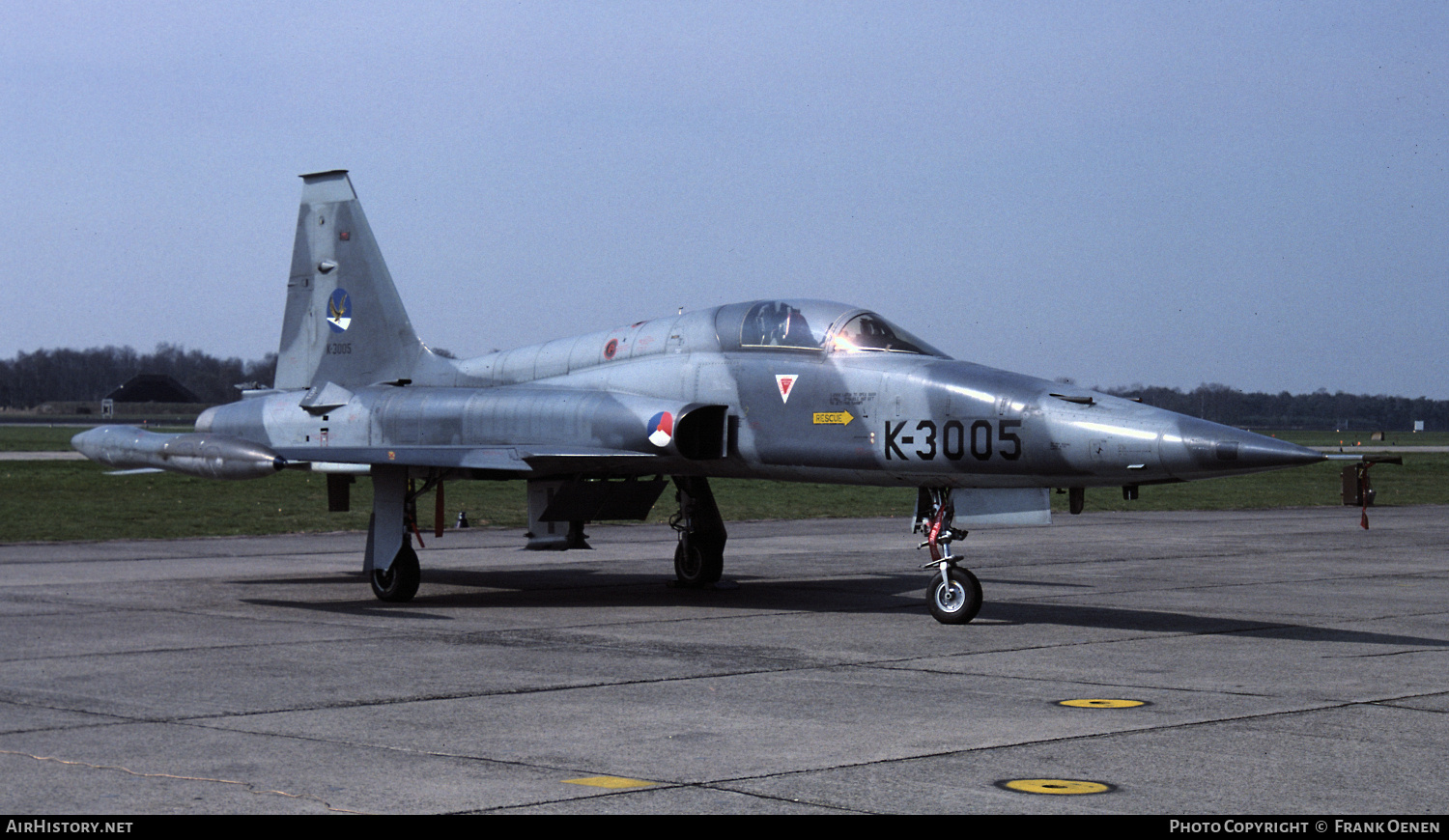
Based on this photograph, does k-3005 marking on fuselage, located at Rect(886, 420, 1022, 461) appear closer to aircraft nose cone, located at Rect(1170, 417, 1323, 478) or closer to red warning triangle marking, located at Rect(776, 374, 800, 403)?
red warning triangle marking, located at Rect(776, 374, 800, 403)

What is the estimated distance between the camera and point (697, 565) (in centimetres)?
1748

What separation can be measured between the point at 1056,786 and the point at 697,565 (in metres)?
10.7

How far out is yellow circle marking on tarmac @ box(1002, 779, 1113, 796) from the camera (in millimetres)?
6859

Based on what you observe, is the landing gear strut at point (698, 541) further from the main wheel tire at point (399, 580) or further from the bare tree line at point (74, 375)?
the bare tree line at point (74, 375)

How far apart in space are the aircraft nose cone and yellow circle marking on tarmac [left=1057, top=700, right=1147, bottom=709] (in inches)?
110

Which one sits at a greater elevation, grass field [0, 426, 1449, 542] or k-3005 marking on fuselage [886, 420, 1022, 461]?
k-3005 marking on fuselage [886, 420, 1022, 461]

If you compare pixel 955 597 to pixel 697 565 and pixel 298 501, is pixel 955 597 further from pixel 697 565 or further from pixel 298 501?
pixel 298 501

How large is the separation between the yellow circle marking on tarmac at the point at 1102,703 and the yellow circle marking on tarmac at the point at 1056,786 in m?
2.33

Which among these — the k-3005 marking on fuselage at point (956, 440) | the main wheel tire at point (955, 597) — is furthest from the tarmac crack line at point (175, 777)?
the main wheel tire at point (955, 597)

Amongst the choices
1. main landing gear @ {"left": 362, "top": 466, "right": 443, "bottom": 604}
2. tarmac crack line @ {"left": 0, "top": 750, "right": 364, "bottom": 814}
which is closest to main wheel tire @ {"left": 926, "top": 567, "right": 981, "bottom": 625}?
main landing gear @ {"left": 362, "top": 466, "right": 443, "bottom": 604}

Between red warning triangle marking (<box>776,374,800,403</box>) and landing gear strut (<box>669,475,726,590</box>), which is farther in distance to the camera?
landing gear strut (<box>669,475,726,590</box>)

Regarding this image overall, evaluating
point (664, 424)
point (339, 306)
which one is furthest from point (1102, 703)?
point (339, 306)

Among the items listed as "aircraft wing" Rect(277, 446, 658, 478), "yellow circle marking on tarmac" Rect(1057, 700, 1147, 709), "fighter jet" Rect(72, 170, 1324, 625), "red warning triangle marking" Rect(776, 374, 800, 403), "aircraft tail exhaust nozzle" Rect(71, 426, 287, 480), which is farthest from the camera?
"aircraft wing" Rect(277, 446, 658, 478)

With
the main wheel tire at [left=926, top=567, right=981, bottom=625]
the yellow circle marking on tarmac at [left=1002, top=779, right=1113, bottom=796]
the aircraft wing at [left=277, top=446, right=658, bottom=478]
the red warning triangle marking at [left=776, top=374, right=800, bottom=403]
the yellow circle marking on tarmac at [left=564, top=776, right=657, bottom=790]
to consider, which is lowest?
the yellow circle marking on tarmac at [left=564, top=776, right=657, bottom=790]
